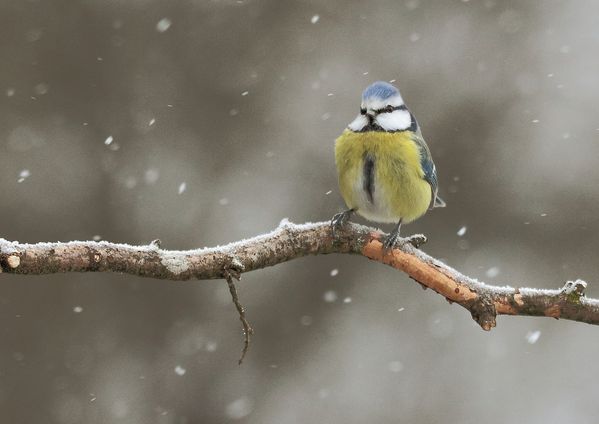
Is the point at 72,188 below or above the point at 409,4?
below

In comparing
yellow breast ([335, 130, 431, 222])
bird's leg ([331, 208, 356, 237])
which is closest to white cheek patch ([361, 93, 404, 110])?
yellow breast ([335, 130, 431, 222])

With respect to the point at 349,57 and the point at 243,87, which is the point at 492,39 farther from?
the point at 243,87

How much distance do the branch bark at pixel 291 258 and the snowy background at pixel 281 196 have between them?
418 cm

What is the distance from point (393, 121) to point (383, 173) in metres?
0.23

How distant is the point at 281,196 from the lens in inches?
313

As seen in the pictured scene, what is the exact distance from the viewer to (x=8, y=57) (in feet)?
25.1

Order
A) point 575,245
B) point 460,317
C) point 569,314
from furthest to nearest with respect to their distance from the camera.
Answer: point 460,317, point 575,245, point 569,314

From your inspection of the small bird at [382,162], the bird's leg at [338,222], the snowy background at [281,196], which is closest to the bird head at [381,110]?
the small bird at [382,162]

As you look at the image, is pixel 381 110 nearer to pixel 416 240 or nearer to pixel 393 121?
pixel 393 121

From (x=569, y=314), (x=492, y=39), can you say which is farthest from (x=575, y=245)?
(x=569, y=314)

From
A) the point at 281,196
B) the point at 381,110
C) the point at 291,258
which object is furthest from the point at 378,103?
the point at 281,196

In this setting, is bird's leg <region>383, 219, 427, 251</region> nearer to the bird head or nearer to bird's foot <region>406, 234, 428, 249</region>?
bird's foot <region>406, 234, 428, 249</region>

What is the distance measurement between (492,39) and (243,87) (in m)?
2.45

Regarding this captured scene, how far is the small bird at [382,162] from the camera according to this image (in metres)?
3.79
